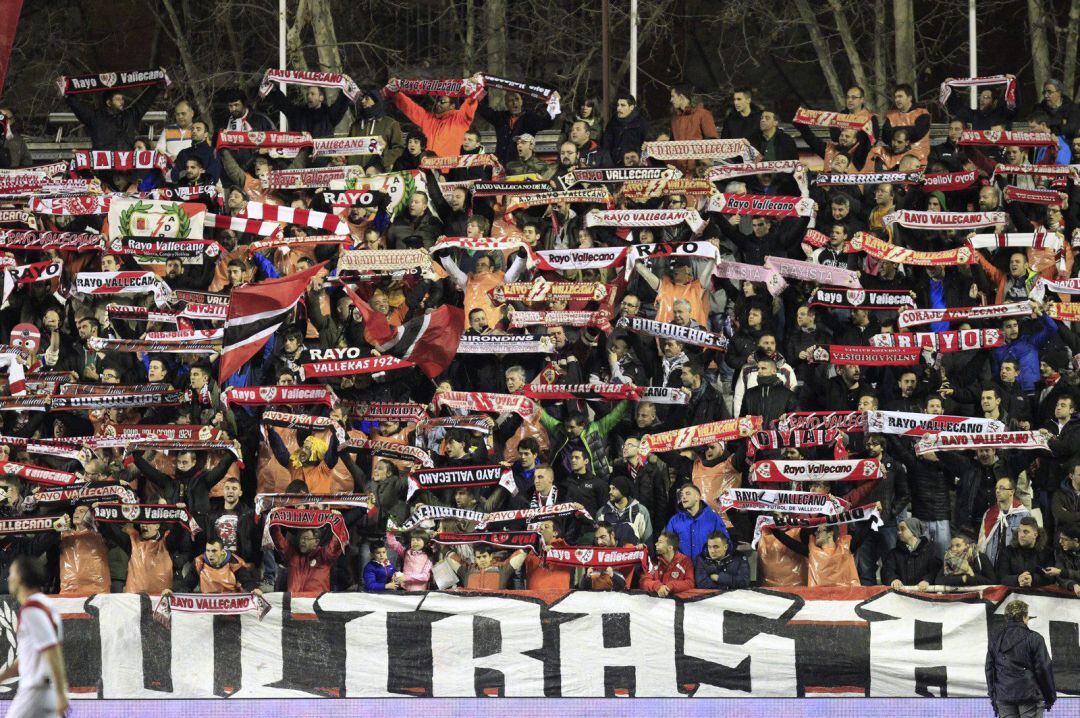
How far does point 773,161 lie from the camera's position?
21312 millimetres

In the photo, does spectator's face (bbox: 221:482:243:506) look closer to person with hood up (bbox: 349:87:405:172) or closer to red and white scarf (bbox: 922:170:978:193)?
person with hood up (bbox: 349:87:405:172)

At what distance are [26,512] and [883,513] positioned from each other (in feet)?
26.3

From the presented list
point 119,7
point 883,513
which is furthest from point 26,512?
point 119,7

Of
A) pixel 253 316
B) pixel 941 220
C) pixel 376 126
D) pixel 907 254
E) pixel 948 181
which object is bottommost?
pixel 253 316

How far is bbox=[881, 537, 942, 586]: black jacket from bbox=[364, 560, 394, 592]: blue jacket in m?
4.44

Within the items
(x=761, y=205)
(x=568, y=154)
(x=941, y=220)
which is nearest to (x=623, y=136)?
(x=568, y=154)

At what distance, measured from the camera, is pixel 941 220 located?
2072 centimetres

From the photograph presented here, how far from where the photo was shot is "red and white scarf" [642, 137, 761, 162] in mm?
21484

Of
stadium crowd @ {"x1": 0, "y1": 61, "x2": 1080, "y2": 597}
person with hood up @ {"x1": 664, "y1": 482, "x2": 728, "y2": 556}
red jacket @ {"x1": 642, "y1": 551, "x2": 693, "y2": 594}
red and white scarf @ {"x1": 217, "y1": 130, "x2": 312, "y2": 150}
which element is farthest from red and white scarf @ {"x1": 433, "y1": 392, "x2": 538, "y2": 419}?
red and white scarf @ {"x1": 217, "y1": 130, "x2": 312, "y2": 150}

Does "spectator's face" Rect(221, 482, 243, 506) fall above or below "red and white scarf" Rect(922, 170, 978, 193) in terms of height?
below

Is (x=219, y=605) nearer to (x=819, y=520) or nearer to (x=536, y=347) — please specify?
(x=536, y=347)

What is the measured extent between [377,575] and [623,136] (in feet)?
21.9

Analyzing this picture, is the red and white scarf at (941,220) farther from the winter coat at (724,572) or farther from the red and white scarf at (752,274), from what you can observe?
the winter coat at (724,572)

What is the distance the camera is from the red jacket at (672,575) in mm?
16891
